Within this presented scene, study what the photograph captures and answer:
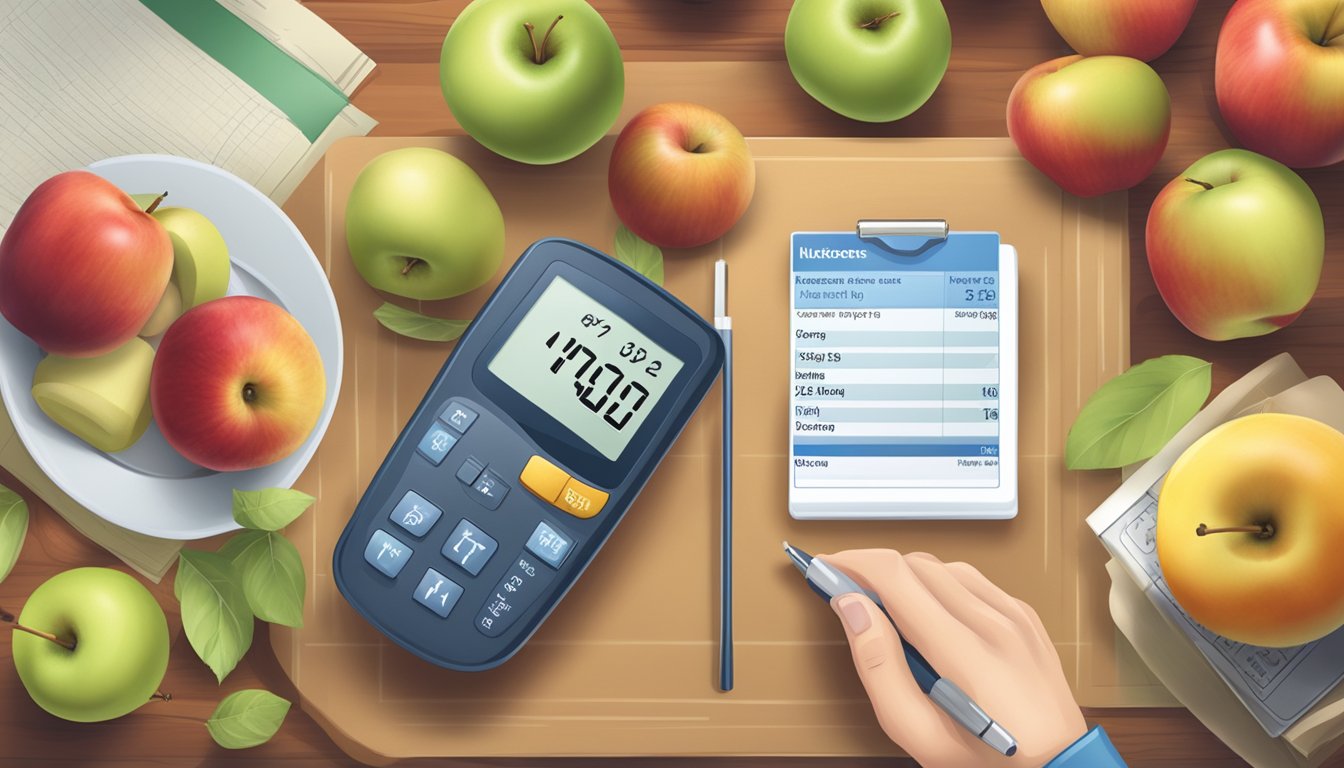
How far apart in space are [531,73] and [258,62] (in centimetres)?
23

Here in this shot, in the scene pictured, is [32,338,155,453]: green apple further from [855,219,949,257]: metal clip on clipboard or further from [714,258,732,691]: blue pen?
[855,219,949,257]: metal clip on clipboard

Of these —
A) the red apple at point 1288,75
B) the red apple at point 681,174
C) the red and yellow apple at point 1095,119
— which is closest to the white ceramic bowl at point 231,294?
the red apple at point 681,174

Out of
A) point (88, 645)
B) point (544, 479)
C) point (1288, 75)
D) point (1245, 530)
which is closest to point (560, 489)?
point (544, 479)

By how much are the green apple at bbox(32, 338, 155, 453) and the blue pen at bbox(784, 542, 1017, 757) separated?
44 centimetres

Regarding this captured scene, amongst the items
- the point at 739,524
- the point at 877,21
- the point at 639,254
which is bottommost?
the point at 739,524

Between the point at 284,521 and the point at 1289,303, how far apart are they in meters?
0.68

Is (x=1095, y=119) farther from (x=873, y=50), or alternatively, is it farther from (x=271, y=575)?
(x=271, y=575)

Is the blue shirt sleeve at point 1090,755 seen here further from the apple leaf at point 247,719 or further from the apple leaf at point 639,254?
the apple leaf at point 247,719

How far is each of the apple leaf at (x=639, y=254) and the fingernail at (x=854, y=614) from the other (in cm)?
25

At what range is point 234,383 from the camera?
620 mm

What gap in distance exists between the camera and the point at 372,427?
0.71 metres

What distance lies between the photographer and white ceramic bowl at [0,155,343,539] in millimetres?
667

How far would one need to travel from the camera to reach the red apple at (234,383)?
2.02 ft

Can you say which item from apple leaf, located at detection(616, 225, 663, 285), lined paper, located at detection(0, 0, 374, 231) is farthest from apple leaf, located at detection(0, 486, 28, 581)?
apple leaf, located at detection(616, 225, 663, 285)
